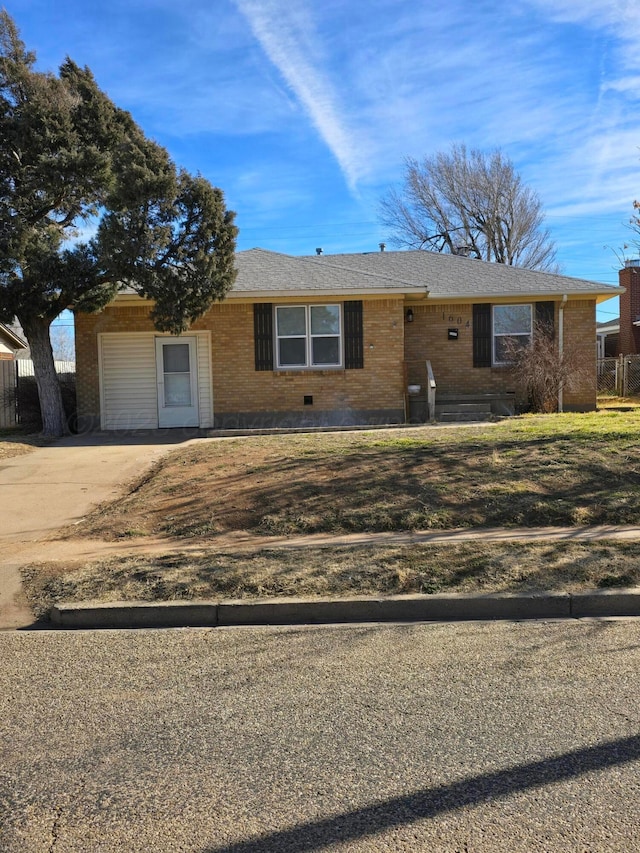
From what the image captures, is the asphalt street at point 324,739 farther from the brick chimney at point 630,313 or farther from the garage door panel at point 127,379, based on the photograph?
the brick chimney at point 630,313

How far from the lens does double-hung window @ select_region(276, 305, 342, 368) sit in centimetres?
1667

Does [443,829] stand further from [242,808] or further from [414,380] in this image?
[414,380]

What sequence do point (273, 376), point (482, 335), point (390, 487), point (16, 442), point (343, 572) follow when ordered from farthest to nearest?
point (482, 335)
point (273, 376)
point (16, 442)
point (390, 487)
point (343, 572)

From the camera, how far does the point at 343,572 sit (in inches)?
236

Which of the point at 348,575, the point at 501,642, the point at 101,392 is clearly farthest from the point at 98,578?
the point at 101,392

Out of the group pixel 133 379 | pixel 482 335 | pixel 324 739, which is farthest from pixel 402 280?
pixel 324 739

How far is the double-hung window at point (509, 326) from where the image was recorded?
17.8 m

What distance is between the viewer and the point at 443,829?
110 inches

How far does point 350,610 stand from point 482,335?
44.5 ft

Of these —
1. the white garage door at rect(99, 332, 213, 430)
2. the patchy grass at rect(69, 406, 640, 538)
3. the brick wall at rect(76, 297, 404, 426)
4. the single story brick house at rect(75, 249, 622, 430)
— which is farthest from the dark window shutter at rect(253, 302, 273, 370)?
the patchy grass at rect(69, 406, 640, 538)

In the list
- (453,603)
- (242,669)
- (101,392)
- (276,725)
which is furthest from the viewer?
(101,392)

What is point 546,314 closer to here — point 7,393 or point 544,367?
point 544,367

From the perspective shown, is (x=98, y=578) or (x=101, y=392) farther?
(x=101, y=392)

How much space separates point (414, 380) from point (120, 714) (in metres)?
14.6
